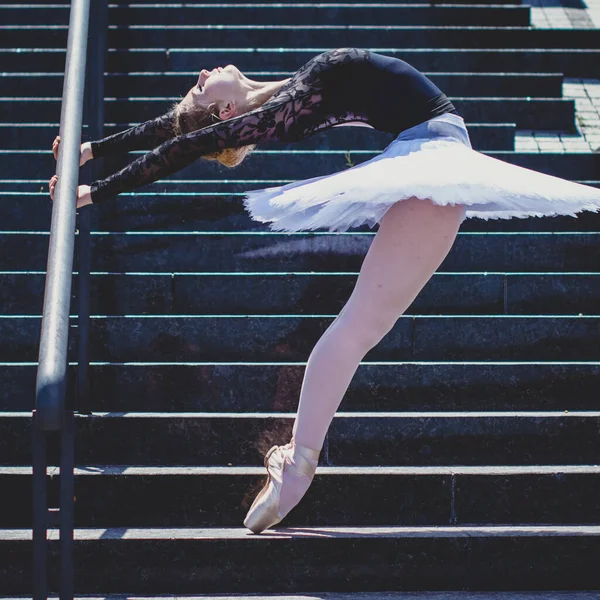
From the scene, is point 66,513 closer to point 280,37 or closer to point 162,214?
point 162,214

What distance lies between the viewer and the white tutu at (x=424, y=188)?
3.17 meters

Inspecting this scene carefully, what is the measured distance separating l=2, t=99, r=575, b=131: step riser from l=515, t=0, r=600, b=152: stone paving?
11 centimetres

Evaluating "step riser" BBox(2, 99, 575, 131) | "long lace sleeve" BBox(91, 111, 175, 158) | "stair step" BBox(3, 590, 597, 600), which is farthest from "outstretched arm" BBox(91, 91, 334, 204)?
"step riser" BBox(2, 99, 575, 131)

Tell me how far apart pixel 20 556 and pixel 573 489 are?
2.19 metres

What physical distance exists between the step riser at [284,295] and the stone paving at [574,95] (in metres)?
1.69

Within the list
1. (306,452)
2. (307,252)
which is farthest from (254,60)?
(306,452)

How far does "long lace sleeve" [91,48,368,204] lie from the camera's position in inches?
129

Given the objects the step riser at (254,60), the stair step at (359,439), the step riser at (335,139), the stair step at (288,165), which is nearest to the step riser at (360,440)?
the stair step at (359,439)

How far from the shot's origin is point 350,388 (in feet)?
13.9

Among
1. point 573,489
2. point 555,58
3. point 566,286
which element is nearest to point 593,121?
point 555,58

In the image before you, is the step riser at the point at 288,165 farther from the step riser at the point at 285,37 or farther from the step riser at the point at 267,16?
the step riser at the point at 267,16

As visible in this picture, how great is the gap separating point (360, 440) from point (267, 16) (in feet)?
15.3

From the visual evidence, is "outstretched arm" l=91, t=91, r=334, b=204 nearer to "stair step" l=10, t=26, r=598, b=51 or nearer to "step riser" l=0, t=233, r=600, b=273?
"step riser" l=0, t=233, r=600, b=273

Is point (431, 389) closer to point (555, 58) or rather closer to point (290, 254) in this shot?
point (290, 254)
